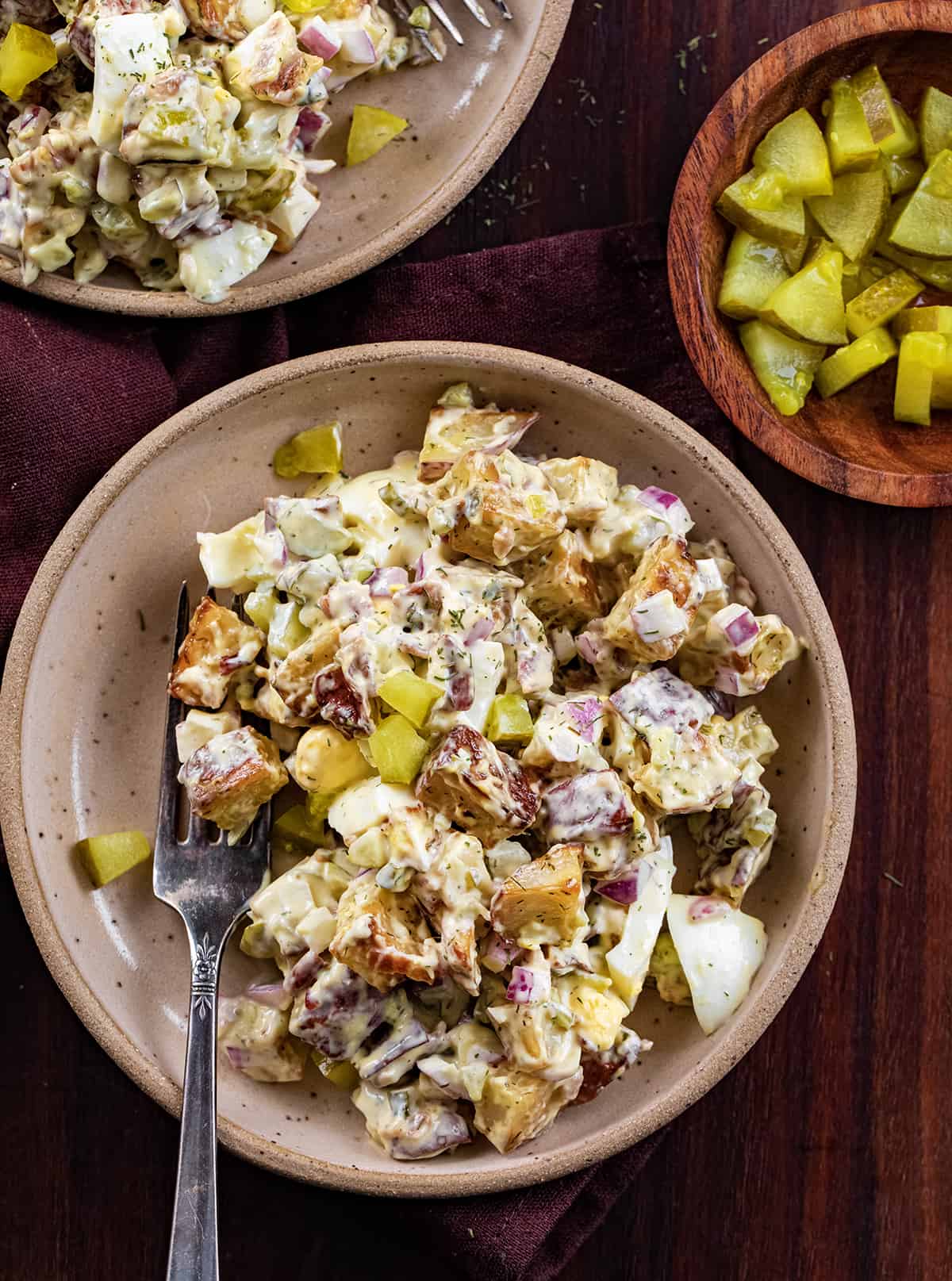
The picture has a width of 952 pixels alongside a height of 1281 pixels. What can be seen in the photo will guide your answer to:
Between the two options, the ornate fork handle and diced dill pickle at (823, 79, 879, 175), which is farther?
diced dill pickle at (823, 79, 879, 175)

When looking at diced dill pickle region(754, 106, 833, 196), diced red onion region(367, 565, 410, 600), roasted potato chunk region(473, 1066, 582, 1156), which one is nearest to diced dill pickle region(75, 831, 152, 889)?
diced red onion region(367, 565, 410, 600)

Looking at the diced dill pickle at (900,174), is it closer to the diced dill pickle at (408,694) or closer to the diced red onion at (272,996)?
the diced dill pickle at (408,694)

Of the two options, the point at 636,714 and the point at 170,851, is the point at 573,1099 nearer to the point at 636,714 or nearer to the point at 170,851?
the point at 636,714

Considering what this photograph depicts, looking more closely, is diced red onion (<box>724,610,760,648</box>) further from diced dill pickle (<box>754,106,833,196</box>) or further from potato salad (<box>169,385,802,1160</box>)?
diced dill pickle (<box>754,106,833,196</box>)

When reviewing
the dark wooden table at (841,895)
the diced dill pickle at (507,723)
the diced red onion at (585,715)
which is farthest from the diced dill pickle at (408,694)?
the dark wooden table at (841,895)

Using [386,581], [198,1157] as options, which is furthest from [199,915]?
[386,581]

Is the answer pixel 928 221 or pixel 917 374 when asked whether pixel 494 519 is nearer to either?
Answer: pixel 917 374
